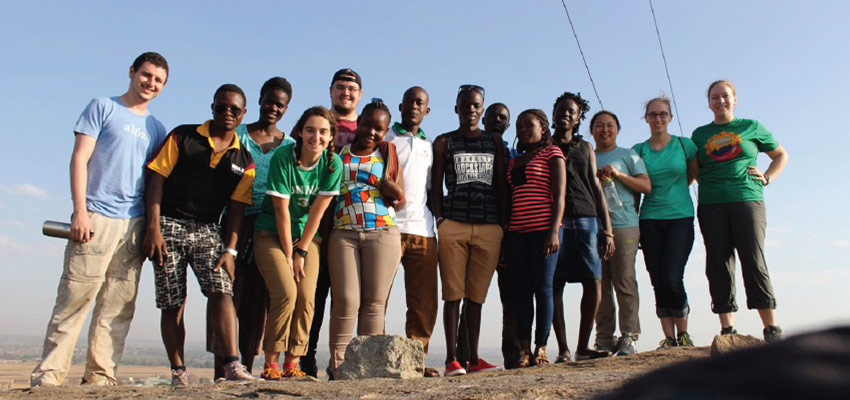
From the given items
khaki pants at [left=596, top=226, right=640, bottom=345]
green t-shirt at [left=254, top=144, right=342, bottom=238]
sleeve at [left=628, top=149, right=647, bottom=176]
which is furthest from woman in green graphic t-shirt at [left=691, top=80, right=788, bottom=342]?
green t-shirt at [left=254, top=144, right=342, bottom=238]

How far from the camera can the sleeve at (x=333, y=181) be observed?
4492 mm

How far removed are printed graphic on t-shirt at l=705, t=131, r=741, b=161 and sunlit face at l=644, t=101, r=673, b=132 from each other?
0.39 meters

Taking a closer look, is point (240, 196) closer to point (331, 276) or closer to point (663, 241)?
point (331, 276)

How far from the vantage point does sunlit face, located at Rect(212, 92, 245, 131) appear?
448 centimetres

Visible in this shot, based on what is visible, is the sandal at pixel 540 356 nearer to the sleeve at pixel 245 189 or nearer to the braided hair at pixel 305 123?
the braided hair at pixel 305 123

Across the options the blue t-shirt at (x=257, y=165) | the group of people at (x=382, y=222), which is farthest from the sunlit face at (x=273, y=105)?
the blue t-shirt at (x=257, y=165)

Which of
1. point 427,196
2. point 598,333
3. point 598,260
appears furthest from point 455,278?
point 598,333

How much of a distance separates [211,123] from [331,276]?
1.31 meters

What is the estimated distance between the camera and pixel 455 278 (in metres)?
4.91

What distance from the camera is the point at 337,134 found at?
5.15 metres

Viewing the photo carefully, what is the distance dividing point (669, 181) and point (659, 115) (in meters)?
0.62

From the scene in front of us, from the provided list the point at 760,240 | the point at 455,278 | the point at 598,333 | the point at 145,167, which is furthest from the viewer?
the point at 598,333

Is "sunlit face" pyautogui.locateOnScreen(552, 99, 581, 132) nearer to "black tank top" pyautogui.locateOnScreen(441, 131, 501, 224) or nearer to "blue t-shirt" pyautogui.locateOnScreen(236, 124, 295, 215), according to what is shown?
"black tank top" pyautogui.locateOnScreen(441, 131, 501, 224)

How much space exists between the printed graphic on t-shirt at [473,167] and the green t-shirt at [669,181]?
1503 millimetres
